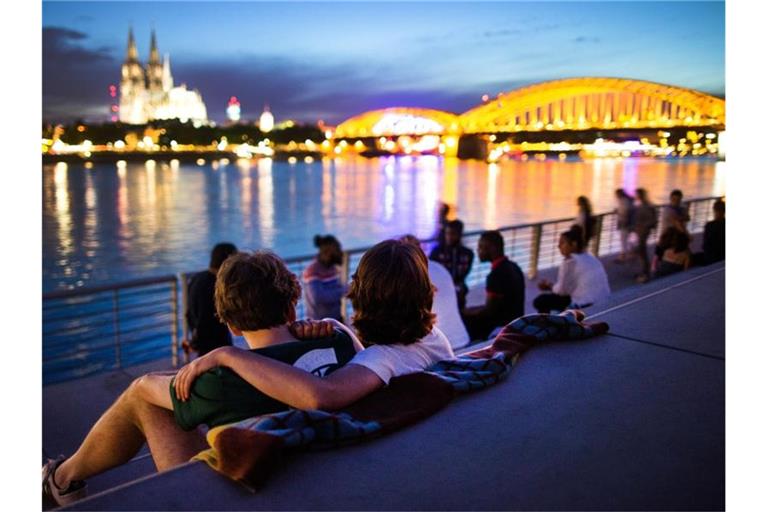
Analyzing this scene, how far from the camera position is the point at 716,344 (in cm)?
253

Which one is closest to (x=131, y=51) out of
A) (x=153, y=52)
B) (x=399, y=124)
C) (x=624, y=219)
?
(x=153, y=52)

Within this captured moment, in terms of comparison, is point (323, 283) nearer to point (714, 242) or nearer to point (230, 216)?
point (714, 242)

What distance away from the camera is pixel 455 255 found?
4.90 m

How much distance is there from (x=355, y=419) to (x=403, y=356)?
1.01 feet

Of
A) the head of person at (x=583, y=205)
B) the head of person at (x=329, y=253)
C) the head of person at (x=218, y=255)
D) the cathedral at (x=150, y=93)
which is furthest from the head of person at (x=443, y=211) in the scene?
the cathedral at (x=150, y=93)

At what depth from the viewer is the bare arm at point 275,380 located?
5.43 ft

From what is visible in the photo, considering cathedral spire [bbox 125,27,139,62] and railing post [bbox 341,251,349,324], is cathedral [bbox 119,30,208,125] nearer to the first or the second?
cathedral spire [bbox 125,27,139,62]

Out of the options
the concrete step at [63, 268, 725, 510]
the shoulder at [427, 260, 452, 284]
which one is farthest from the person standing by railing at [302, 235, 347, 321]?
the concrete step at [63, 268, 725, 510]

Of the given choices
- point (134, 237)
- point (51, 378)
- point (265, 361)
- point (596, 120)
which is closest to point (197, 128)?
point (596, 120)

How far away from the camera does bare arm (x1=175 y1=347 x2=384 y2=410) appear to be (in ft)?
5.43

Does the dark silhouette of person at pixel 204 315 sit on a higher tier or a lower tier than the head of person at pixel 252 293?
lower

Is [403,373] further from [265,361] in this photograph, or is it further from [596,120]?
[596,120]

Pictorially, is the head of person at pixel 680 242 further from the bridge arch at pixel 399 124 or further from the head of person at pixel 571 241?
the bridge arch at pixel 399 124

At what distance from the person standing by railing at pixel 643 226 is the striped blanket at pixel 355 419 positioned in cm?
578
